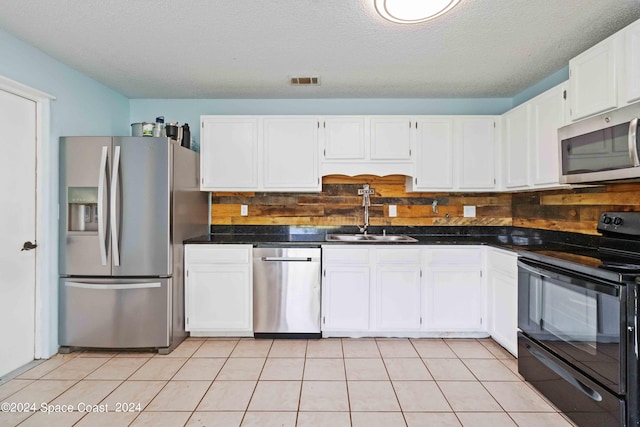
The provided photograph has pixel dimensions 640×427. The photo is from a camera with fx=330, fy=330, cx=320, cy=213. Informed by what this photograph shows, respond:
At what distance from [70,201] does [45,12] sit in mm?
1324

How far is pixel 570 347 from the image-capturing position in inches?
71.1

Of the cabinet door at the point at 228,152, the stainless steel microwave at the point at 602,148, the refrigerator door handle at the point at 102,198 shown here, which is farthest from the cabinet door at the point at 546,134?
the refrigerator door handle at the point at 102,198

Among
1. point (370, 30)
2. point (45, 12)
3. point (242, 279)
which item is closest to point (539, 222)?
point (370, 30)

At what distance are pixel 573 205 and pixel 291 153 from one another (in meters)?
2.39

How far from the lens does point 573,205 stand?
2.60 m

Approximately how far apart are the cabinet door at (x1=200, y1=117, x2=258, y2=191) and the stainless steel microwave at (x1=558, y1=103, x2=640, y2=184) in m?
2.46

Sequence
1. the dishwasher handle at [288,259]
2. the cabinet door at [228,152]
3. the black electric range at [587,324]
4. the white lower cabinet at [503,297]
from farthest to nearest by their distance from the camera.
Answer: the cabinet door at [228,152], the dishwasher handle at [288,259], the white lower cabinet at [503,297], the black electric range at [587,324]

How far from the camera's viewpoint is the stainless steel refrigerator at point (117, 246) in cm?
259

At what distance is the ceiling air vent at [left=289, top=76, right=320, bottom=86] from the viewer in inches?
114

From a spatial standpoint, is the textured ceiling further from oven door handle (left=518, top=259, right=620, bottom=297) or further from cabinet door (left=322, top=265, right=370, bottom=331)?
cabinet door (left=322, top=265, right=370, bottom=331)

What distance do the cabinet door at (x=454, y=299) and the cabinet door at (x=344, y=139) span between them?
1275 millimetres

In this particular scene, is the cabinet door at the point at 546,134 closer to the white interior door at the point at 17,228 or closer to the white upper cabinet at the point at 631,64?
the white upper cabinet at the point at 631,64

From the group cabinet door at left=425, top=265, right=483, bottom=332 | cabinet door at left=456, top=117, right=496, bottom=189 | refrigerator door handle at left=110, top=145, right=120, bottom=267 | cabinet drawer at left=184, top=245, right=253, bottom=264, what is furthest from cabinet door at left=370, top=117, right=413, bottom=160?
refrigerator door handle at left=110, top=145, right=120, bottom=267

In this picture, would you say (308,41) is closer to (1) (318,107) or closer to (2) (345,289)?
(1) (318,107)
